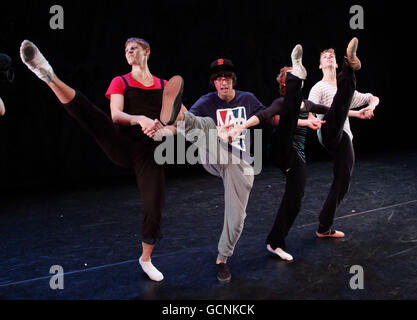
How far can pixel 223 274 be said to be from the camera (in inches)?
93.7

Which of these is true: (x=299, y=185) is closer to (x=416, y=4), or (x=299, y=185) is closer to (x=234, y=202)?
(x=234, y=202)

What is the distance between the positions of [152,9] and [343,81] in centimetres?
343

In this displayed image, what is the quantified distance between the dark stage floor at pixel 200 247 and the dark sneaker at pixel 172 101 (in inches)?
38.0

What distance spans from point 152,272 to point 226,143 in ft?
2.90

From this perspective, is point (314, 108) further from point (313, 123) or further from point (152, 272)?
point (152, 272)

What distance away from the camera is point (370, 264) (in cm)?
254

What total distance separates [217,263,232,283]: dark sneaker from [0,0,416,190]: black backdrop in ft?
10.9

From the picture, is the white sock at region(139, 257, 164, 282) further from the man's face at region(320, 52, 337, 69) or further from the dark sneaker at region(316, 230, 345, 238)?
the man's face at region(320, 52, 337, 69)

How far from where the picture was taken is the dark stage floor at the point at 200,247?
2.27 m

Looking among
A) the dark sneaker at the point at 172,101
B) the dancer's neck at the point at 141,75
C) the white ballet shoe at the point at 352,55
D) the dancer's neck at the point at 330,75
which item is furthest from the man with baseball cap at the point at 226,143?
the dancer's neck at the point at 330,75

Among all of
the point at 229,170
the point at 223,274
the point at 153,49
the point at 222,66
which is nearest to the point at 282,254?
the point at 223,274

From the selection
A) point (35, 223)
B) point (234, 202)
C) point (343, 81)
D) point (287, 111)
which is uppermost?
point (343, 81)

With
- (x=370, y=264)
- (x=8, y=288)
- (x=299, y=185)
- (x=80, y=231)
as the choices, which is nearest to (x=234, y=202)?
(x=299, y=185)

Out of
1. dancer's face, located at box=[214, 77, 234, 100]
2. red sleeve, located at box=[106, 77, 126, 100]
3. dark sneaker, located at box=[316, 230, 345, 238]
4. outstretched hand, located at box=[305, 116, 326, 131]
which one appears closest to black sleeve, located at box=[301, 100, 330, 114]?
outstretched hand, located at box=[305, 116, 326, 131]
